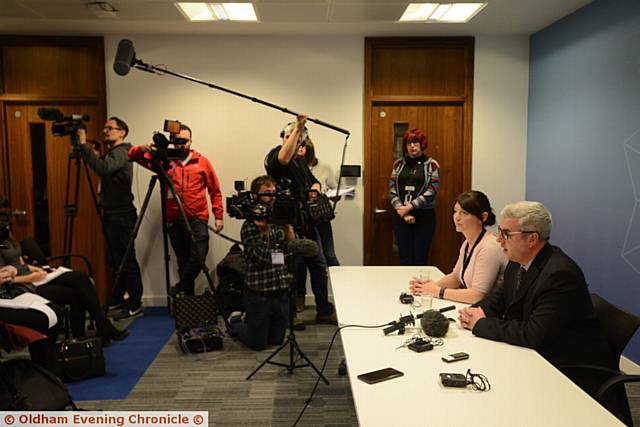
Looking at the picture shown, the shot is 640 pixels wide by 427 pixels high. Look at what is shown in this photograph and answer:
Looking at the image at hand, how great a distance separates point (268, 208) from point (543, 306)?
5.26 feet

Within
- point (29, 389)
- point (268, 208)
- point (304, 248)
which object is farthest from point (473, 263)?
point (29, 389)

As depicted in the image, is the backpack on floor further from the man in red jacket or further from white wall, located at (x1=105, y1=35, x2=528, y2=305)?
white wall, located at (x1=105, y1=35, x2=528, y2=305)

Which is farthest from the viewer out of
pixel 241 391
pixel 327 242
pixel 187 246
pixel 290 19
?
pixel 187 246

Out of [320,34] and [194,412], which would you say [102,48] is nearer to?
[320,34]

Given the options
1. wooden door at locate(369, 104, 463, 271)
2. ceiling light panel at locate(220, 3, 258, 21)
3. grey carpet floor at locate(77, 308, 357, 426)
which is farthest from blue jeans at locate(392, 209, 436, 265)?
ceiling light panel at locate(220, 3, 258, 21)

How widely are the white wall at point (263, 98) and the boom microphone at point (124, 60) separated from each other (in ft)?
4.93

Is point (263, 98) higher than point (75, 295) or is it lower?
higher

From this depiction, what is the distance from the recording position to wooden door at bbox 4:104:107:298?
4.50 meters

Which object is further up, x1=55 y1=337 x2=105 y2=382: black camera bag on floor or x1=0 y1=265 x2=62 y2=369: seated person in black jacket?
x1=0 y1=265 x2=62 y2=369: seated person in black jacket

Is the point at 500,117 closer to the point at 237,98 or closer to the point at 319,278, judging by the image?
the point at 319,278

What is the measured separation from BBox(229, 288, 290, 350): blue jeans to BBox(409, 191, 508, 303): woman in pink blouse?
113 cm

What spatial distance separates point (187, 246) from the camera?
4.32m

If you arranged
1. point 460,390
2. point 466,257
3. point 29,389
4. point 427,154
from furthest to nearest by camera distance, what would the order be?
point 427,154 < point 466,257 < point 29,389 < point 460,390

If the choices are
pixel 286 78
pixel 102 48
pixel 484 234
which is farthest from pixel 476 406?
pixel 102 48
